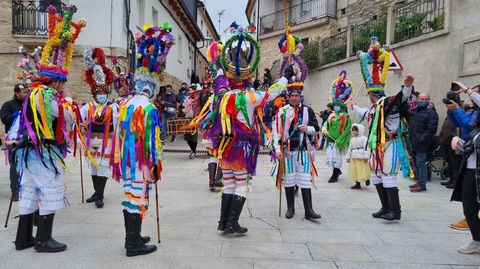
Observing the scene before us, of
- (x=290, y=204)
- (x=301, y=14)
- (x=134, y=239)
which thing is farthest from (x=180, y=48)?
(x=134, y=239)

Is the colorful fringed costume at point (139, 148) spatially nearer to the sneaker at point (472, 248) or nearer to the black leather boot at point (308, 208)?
the black leather boot at point (308, 208)

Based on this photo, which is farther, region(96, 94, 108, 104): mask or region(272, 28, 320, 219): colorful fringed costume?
region(96, 94, 108, 104): mask

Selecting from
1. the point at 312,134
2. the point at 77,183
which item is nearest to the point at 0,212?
the point at 77,183

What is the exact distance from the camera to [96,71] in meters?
5.73

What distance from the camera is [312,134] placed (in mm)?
5402

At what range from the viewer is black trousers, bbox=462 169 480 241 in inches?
151

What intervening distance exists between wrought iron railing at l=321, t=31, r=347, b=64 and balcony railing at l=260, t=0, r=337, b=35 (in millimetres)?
5389

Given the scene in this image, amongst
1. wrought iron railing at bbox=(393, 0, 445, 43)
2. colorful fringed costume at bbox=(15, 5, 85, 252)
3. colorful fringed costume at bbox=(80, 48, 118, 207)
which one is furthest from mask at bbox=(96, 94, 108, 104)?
wrought iron railing at bbox=(393, 0, 445, 43)

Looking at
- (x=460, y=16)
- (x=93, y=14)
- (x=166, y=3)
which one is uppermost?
(x=166, y=3)

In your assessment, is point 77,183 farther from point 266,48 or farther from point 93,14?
point 266,48

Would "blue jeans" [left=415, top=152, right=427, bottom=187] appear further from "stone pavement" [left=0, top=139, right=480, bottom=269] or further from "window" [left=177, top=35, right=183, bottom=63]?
"window" [left=177, top=35, right=183, bottom=63]

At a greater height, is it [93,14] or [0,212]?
[93,14]

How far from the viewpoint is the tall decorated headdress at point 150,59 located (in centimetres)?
399

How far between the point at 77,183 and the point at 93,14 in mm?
7279
